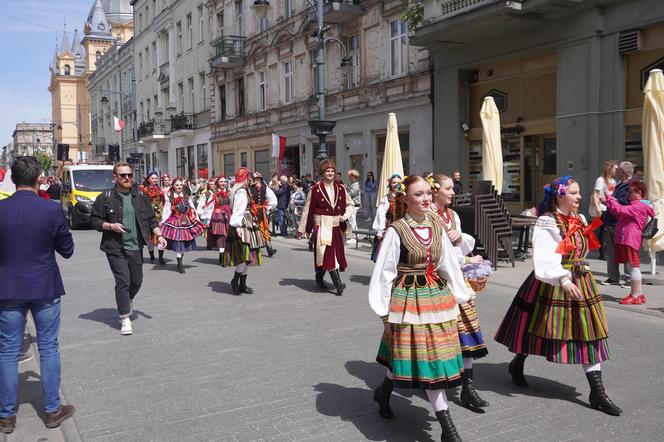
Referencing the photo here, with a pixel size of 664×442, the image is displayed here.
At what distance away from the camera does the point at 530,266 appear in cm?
1158

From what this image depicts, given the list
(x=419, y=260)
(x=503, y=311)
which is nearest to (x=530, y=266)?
(x=503, y=311)

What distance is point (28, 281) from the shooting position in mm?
4336

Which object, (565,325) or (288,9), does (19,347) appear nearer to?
(565,325)

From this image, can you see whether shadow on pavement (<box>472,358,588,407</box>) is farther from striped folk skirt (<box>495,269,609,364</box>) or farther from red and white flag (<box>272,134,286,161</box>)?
red and white flag (<box>272,134,286,161</box>)

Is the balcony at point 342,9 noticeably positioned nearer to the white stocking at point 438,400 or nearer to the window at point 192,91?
the window at point 192,91

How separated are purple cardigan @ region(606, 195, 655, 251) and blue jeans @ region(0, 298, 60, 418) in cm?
693

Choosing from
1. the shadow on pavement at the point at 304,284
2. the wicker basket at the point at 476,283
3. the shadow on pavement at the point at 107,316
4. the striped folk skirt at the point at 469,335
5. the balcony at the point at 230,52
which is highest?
the balcony at the point at 230,52

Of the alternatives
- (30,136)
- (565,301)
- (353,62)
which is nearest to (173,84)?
(353,62)

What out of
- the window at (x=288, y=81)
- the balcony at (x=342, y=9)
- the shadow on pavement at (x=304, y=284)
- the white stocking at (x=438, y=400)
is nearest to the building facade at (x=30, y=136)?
the window at (x=288, y=81)

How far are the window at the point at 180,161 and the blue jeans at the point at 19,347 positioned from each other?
38823 millimetres

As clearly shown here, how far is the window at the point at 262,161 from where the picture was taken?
30.6 metres

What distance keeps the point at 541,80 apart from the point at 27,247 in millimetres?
14545

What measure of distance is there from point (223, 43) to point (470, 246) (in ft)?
97.4

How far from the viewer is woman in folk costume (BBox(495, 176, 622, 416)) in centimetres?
452
